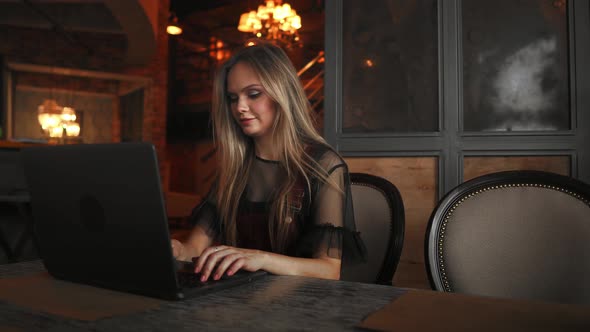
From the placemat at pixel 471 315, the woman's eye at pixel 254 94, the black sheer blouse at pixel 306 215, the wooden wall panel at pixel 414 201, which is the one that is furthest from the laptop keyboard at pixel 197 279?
the wooden wall panel at pixel 414 201

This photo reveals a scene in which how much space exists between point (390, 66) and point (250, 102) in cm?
131

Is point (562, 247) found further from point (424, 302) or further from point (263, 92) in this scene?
point (263, 92)

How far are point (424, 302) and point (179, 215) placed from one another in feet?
25.5

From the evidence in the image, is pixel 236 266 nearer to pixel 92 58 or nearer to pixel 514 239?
pixel 514 239

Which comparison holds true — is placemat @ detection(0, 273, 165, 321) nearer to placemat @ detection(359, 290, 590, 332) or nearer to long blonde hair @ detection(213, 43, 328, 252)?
placemat @ detection(359, 290, 590, 332)

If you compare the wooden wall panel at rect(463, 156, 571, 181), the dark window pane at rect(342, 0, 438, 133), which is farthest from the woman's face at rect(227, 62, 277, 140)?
the wooden wall panel at rect(463, 156, 571, 181)

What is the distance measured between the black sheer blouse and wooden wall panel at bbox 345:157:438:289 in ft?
3.54

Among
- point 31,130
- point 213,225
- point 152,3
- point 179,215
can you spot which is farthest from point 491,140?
point 31,130

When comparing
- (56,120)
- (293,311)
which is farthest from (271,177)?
(56,120)

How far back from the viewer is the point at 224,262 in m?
0.85

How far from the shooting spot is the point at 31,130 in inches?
319

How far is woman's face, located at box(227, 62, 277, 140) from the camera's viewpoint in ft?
4.55

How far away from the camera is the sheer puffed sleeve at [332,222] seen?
1220mm

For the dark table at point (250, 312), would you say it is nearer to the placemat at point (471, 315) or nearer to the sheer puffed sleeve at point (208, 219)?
the placemat at point (471, 315)
